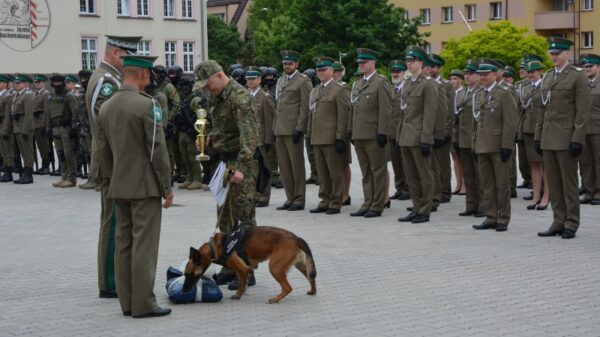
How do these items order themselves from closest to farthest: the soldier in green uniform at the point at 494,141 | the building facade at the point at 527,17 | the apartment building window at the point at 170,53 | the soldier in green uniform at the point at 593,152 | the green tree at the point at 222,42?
the soldier in green uniform at the point at 494,141
the soldier in green uniform at the point at 593,152
the apartment building window at the point at 170,53
the building facade at the point at 527,17
the green tree at the point at 222,42

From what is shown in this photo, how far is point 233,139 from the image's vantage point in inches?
388

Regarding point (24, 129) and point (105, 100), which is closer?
point (105, 100)

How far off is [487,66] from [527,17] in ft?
213

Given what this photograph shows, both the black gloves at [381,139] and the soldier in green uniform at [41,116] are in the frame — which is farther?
the soldier in green uniform at [41,116]

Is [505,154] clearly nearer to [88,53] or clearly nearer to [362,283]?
[362,283]

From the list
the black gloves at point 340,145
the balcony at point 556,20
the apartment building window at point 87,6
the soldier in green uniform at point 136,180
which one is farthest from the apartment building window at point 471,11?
the soldier in green uniform at point 136,180

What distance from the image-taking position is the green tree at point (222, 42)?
8969 centimetres

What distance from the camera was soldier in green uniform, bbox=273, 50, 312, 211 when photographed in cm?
1612

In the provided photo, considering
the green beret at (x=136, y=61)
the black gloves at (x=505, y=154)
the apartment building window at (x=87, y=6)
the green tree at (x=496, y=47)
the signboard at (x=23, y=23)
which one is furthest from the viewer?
the apartment building window at (x=87, y=6)

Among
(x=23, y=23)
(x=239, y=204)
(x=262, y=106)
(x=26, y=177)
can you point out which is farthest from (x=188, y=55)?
(x=239, y=204)

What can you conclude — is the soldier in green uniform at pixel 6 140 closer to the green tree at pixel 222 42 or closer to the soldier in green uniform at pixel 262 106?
the soldier in green uniform at pixel 262 106

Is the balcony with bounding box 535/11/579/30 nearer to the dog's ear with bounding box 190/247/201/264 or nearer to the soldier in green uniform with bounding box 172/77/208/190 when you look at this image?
the soldier in green uniform with bounding box 172/77/208/190

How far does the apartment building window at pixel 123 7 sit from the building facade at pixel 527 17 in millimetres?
21706

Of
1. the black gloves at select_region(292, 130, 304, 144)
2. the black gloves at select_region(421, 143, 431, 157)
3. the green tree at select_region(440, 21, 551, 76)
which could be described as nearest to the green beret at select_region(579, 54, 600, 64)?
the black gloves at select_region(421, 143, 431, 157)
